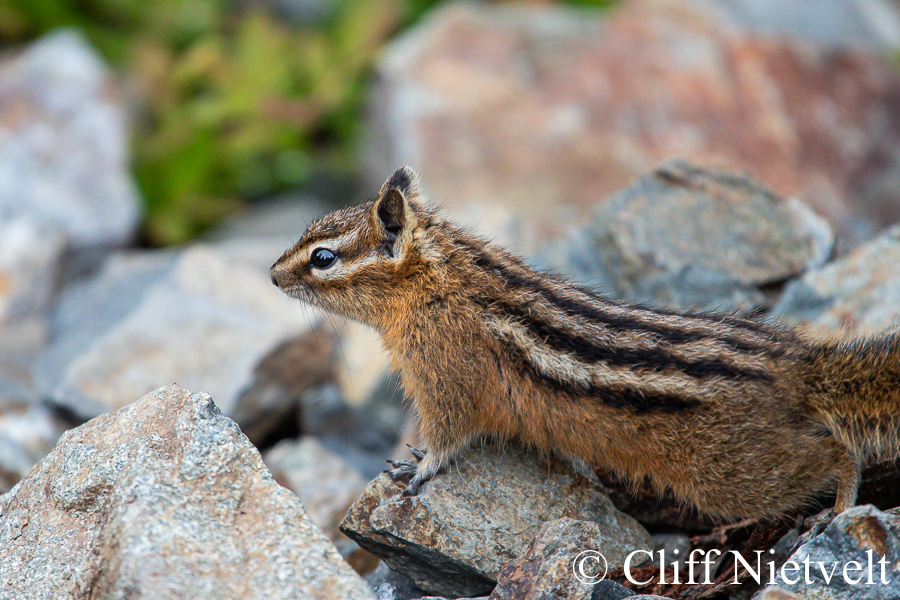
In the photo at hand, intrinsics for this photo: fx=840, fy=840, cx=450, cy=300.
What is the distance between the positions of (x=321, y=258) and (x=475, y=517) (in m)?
1.87

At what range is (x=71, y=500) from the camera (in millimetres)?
3818

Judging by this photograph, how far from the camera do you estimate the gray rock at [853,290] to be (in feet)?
18.4

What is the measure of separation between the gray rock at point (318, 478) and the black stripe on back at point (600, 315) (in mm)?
2231

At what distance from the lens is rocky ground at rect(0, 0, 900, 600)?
3629 millimetres

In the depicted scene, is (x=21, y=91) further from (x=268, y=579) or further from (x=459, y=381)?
(x=268, y=579)

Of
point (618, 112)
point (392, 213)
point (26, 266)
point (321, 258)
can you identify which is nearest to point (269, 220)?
point (26, 266)

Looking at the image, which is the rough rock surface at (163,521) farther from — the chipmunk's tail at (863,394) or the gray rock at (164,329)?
the gray rock at (164,329)

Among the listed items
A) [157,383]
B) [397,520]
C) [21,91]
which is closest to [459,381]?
[397,520]

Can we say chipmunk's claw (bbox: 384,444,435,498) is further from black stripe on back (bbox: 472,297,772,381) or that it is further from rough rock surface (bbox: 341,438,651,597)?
black stripe on back (bbox: 472,297,772,381)

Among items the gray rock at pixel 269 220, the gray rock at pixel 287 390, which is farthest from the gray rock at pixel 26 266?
the gray rock at pixel 287 390

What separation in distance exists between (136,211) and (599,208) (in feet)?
18.6

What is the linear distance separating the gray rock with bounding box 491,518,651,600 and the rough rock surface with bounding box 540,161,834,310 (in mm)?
2695

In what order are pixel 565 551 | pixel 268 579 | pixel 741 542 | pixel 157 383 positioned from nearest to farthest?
1. pixel 268 579
2. pixel 565 551
3. pixel 741 542
4. pixel 157 383

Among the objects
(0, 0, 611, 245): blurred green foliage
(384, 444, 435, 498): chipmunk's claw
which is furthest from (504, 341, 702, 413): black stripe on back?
(0, 0, 611, 245): blurred green foliage
